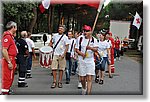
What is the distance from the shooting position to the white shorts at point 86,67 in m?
7.28

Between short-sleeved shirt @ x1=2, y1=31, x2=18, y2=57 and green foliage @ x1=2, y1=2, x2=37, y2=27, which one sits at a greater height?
green foliage @ x1=2, y1=2, x2=37, y2=27

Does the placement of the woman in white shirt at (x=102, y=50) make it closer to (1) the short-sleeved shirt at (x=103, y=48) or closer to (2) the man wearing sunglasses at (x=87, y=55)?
(1) the short-sleeved shirt at (x=103, y=48)

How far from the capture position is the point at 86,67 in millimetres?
7324

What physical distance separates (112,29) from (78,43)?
21.0 metres

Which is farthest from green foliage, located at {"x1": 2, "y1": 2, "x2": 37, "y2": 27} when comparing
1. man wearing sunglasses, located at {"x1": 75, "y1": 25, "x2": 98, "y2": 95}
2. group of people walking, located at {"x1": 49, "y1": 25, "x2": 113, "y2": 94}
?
man wearing sunglasses, located at {"x1": 75, "y1": 25, "x2": 98, "y2": 95}

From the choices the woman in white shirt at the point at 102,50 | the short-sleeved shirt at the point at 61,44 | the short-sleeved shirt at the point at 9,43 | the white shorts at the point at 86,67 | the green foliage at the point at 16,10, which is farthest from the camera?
the green foliage at the point at 16,10

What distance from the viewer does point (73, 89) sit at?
8773 mm

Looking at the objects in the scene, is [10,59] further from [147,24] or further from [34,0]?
[34,0]

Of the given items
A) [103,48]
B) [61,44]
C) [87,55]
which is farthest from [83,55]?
[103,48]

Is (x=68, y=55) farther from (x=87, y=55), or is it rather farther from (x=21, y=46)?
(x=87, y=55)

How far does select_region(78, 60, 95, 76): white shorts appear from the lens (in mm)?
7277

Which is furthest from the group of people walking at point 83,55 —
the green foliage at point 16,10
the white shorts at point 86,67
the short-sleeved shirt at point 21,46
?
the green foliage at point 16,10

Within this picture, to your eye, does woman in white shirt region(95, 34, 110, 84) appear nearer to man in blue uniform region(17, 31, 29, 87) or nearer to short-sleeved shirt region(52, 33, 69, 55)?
short-sleeved shirt region(52, 33, 69, 55)

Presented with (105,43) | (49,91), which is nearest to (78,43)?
(49,91)
